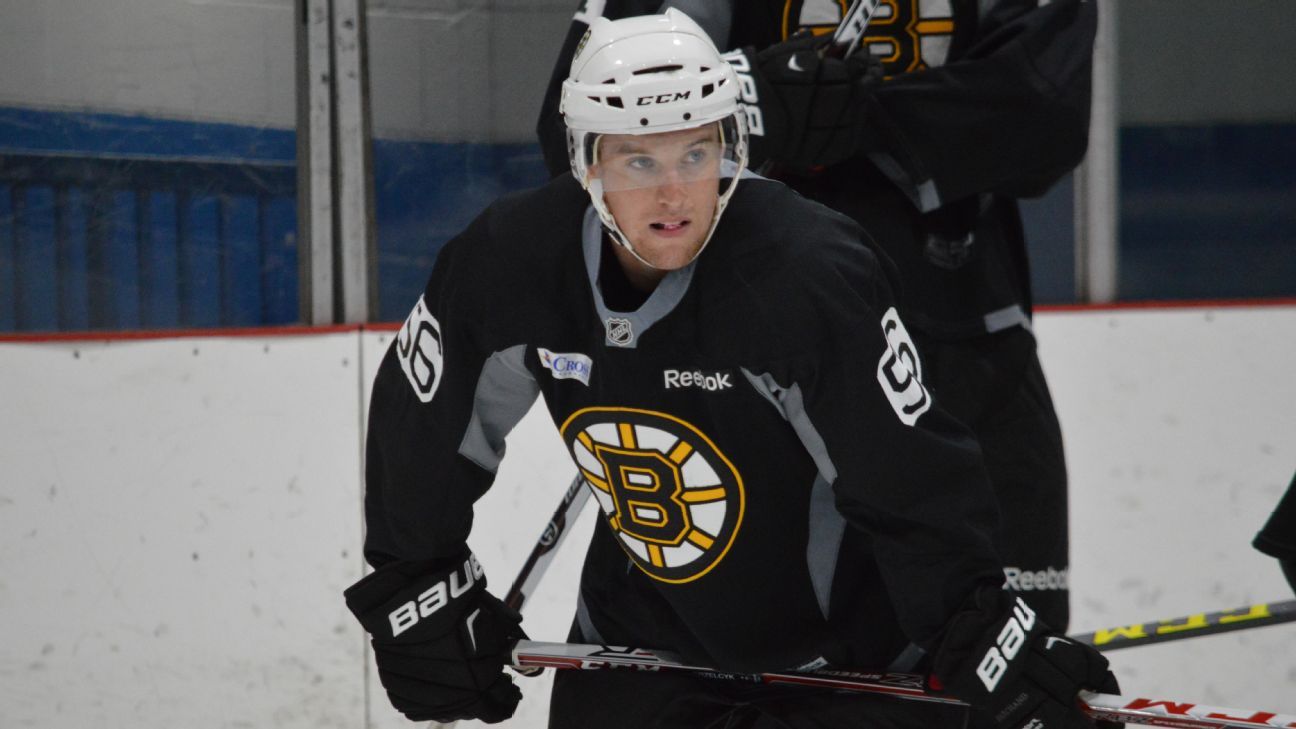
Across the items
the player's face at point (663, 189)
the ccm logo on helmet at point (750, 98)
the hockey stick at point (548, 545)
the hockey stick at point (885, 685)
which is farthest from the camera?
the hockey stick at point (548, 545)

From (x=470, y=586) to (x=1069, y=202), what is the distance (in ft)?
5.57

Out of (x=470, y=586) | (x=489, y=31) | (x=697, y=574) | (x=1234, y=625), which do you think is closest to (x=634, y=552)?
(x=697, y=574)

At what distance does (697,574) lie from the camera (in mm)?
1433

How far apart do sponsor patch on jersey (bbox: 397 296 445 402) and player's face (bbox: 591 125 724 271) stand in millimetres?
255

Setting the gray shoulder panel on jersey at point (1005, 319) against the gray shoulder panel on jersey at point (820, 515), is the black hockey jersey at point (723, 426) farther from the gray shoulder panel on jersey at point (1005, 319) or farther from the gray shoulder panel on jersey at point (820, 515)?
the gray shoulder panel on jersey at point (1005, 319)

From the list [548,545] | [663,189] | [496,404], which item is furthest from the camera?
[548,545]

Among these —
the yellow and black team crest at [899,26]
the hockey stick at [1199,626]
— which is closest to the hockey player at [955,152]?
the yellow and black team crest at [899,26]

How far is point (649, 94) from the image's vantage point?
1300 mm

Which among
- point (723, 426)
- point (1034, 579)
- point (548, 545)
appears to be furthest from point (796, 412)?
point (548, 545)

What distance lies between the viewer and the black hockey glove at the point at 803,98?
5.03 ft

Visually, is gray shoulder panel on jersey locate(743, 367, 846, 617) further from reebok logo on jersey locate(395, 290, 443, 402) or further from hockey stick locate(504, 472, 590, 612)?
hockey stick locate(504, 472, 590, 612)

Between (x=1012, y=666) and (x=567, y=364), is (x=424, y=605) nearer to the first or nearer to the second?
(x=567, y=364)

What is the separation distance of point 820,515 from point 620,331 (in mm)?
289

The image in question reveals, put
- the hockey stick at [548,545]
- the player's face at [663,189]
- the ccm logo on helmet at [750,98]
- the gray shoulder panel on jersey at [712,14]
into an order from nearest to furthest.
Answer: the player's face at [663,189] → the ccm logo on helmet at [750,98] → the gray shoulder panel on jersey at [712,14] → the hockey stick at [548,545]
